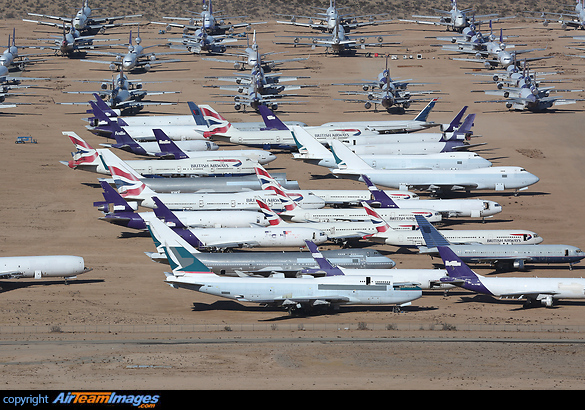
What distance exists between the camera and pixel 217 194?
9400cm

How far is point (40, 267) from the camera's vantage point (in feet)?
246

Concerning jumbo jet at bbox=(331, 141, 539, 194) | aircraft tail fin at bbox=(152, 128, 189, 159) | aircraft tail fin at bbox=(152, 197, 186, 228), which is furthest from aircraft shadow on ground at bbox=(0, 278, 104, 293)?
jumbo jet at bbox=(331, 141, 539, 194)

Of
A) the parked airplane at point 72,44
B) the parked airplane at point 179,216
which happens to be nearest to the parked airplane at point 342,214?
the parked airplane at point 179,216

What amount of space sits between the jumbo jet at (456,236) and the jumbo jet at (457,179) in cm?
1729

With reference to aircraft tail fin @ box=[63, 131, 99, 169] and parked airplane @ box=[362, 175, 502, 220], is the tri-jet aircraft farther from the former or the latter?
aircraft tail fin @ box=[63, 131, 99, 169]

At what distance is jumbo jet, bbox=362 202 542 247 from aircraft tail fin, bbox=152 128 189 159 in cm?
3477

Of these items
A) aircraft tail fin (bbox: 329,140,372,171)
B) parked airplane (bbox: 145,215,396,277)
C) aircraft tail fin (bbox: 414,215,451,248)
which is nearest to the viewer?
aircraft tail fin (bbox: 414,215,451,248)

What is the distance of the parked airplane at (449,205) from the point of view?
9062 centimetres

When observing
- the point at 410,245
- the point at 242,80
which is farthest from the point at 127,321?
the point at 242,80

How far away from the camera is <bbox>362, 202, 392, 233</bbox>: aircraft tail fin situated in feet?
275

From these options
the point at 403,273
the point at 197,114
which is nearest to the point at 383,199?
the point at 403,273

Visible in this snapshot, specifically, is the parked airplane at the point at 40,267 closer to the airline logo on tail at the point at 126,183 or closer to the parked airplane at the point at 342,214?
the airline logo on tail at the point at 126,183

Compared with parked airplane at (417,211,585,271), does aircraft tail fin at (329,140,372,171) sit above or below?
above
